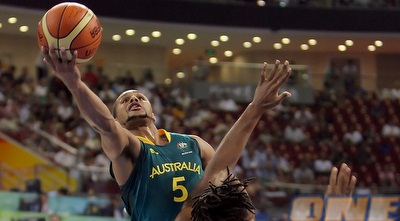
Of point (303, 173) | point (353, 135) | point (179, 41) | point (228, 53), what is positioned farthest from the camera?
point (228, 53)

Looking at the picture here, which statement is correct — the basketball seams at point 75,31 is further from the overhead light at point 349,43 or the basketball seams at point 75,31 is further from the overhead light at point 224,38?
the overhead light at point 349,43

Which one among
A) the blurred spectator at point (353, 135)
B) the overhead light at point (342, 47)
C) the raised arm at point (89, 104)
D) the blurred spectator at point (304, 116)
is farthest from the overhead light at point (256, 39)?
the raised arm at point (89, 104)

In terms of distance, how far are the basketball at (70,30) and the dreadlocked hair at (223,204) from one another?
1491mm

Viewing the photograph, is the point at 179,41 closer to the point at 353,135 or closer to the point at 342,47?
the point at 342,47

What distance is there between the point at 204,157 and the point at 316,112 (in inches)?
844

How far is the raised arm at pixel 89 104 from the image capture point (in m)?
4.80

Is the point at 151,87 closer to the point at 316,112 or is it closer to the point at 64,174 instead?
the point at 316,112

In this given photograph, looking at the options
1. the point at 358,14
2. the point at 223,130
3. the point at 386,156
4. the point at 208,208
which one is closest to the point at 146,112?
the point at 208,208

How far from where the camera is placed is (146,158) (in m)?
5.79

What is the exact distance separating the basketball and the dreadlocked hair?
149 centimetres

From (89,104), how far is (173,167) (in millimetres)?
1000

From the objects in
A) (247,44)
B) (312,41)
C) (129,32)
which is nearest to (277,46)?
(247,44)

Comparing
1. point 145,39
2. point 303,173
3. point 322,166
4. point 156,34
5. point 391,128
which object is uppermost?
point 303,173

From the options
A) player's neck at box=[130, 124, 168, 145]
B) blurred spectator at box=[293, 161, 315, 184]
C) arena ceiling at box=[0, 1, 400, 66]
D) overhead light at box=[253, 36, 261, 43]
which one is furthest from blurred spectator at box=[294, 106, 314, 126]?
player's neck at box=[130, 124, 168, 145]
